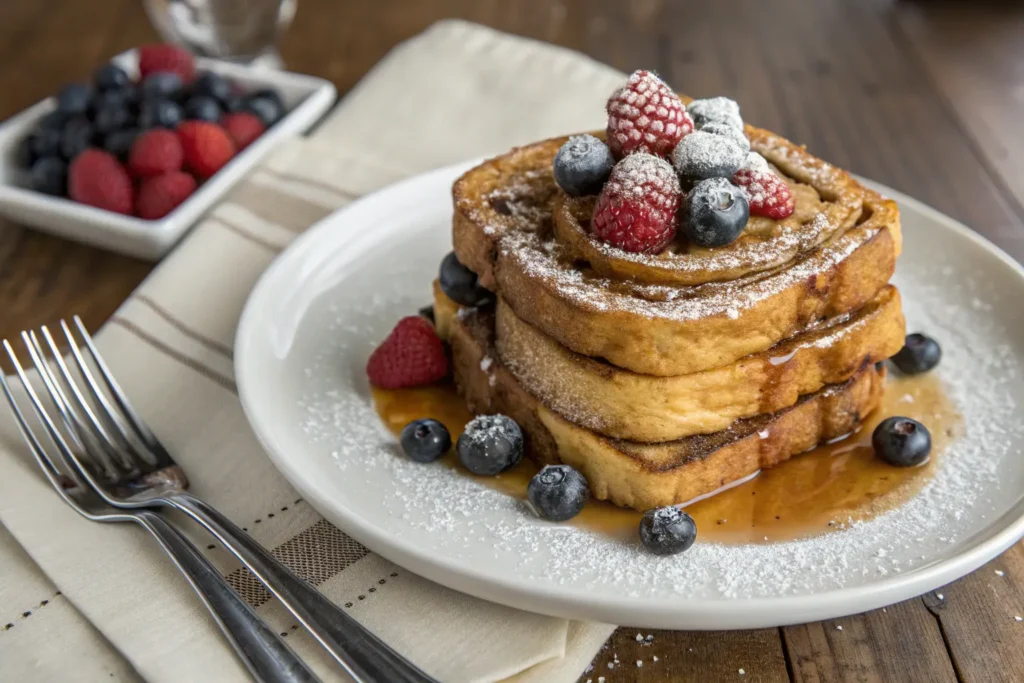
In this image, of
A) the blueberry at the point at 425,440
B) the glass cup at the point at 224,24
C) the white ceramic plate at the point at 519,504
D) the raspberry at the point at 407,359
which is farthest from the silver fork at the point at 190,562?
the glass cup at the point at 224,24

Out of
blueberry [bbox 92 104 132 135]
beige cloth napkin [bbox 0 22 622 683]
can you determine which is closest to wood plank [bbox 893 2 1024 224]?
beige cloth napkin [bbox 0 22 622 683]

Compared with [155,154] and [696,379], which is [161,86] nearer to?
[155,154]

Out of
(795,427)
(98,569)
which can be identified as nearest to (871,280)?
(795,427)

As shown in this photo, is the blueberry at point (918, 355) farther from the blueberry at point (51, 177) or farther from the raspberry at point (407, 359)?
the blueberry at point (51, 177)

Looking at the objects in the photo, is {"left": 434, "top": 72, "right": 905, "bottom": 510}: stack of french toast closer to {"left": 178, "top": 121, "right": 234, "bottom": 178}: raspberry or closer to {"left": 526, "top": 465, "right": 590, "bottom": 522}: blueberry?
{"left": 526, "top": 465, "right": 590, "bottom": 522}: blueberry

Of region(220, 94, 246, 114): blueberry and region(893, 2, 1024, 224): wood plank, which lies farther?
region(893, 2, 1024, 224): wood plank
